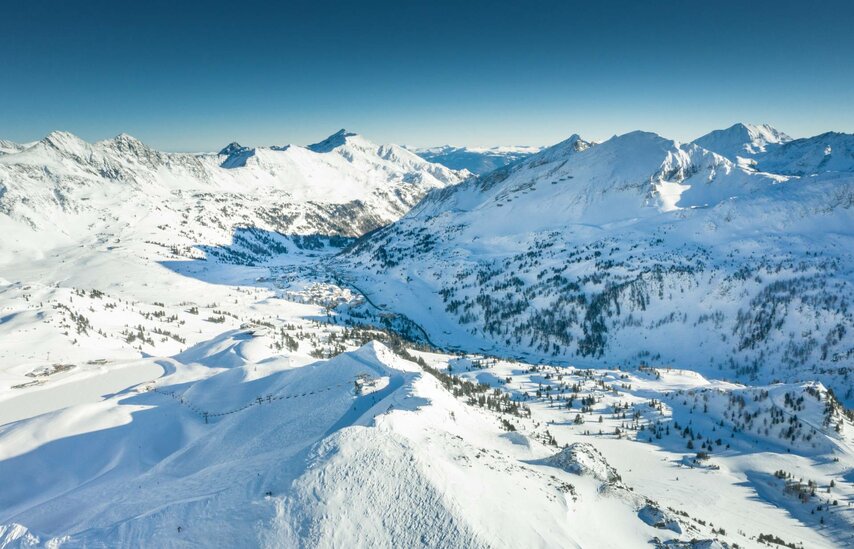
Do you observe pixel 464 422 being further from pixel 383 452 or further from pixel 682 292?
pixel 682 292

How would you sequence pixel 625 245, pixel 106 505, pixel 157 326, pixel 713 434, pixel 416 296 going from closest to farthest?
pixel 106 505
pixel 713 434
pixel 157 326
pixel 625 245
pixel 416 296

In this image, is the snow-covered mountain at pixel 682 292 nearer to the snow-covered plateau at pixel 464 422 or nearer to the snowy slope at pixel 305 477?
the snow-covered plateau at pixel 464 422

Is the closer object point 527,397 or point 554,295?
point 527,397

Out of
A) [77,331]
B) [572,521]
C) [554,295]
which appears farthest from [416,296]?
[572,521]

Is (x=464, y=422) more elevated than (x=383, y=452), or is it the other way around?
(x=383, y=452)

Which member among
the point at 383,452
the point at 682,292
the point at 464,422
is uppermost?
the point at 383,452

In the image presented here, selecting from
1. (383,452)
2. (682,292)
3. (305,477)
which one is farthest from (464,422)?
(682,292)

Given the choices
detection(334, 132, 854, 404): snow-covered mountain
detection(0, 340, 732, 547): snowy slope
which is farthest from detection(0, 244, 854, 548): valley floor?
detection(334, 132, 854, 404): snow-covered mountain

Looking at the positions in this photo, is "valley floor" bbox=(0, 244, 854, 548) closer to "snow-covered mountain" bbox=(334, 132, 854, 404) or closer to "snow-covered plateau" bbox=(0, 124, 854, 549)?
"snow-covered plateau" bbox=(0, 124, 854, 549)

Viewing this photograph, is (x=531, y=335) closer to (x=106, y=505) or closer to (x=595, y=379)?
(x=595, y=379)

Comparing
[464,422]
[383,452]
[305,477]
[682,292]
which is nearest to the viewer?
[305,477]

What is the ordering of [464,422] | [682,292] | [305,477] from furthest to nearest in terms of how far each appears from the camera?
[682,292]
[464,422]
[305,477]
